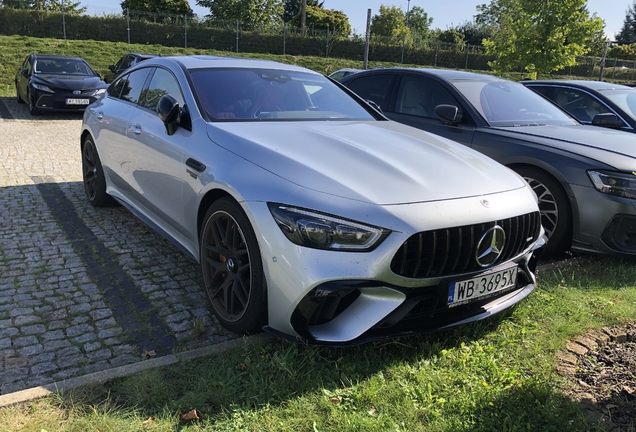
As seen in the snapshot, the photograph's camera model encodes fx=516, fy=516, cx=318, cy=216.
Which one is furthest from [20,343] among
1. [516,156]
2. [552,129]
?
[552,129]

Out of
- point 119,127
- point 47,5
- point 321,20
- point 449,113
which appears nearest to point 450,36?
point 321,20

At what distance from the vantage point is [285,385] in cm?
256

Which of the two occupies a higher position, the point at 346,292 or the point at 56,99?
the point at 56,99

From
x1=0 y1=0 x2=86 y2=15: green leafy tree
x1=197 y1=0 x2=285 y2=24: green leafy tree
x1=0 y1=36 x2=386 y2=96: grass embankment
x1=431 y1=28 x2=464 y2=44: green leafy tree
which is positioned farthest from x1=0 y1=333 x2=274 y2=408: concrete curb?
x1=431 y1=28 x2=464 y2=44: green leafy tree

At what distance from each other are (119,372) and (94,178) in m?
3.43

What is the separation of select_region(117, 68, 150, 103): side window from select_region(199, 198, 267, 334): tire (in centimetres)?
210

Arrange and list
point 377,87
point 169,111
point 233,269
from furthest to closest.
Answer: point 377,87 < point 169,111 < point 233,269

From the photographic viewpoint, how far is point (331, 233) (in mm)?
2520

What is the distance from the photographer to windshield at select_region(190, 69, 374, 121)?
3.72 m

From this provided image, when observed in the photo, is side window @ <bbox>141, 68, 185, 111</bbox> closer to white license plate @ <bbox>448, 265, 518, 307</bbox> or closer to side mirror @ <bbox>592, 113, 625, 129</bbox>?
white license plate @ <bbox>448, 265, 518, 307</bbox>

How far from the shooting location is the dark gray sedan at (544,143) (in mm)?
4230

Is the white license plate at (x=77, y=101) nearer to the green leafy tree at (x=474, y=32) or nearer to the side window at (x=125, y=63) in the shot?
the side window at (x=125, y=63)

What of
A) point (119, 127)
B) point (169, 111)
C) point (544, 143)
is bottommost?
point (119, 127)

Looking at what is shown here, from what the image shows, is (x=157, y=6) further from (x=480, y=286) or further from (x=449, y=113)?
(x=480, y=286)
